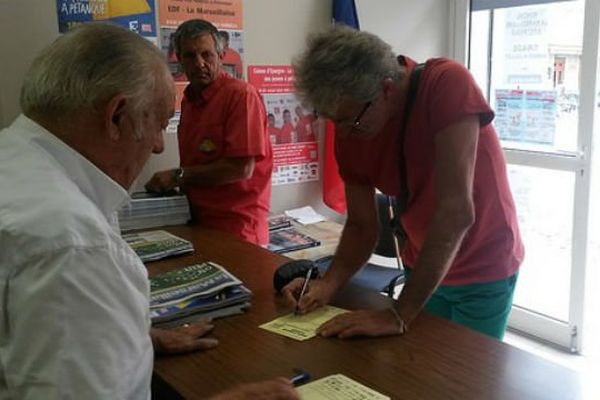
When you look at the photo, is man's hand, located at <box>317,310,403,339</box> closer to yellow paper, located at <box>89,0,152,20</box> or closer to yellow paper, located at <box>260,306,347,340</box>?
yellow paper, located at <box>260,306,347,340</box>

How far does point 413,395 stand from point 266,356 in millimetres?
313

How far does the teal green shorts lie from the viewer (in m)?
1.59

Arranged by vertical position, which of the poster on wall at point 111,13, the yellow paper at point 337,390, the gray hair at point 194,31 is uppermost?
the poster on wall at point 111,13

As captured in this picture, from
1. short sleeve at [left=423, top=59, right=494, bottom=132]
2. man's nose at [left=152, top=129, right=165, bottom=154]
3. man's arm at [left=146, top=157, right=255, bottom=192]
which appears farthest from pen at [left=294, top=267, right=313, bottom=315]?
man's arm at [left=146, top=157, right=255, bottom=192]

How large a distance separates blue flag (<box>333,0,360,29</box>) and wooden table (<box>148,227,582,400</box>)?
7.05 ft

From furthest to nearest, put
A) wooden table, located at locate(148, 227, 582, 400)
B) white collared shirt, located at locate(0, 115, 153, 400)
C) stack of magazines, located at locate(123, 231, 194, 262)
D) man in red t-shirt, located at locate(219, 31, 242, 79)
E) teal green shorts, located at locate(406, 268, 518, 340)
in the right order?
man in red t-shirt, located at locate(219, 31, 242, 79)
stack of magazines, located at locate(123, 231, 194, 262)
teal green shorts, located at locate(406, 268, 518, 340)
wooden table, located at locate(148, 227, 582, 400)
white collared shirt, located at locate(0, 115, 153, 400)

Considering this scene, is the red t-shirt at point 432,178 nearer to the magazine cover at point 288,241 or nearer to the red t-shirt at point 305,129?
the magazine cover at point 288,241

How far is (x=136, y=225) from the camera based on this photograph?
2381 mm

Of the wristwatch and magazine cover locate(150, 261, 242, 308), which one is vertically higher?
Result: the wristwatch

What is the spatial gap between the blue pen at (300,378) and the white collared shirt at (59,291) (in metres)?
0.35

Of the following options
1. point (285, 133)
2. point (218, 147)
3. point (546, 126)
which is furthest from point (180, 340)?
point (546, 126)

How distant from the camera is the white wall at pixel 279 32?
7.93 ft

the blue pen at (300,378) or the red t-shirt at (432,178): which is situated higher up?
the red t-shirt at (432,178)

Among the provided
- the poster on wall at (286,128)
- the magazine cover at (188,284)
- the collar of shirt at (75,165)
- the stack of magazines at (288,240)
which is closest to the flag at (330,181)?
the poster on wall at (286,128)
